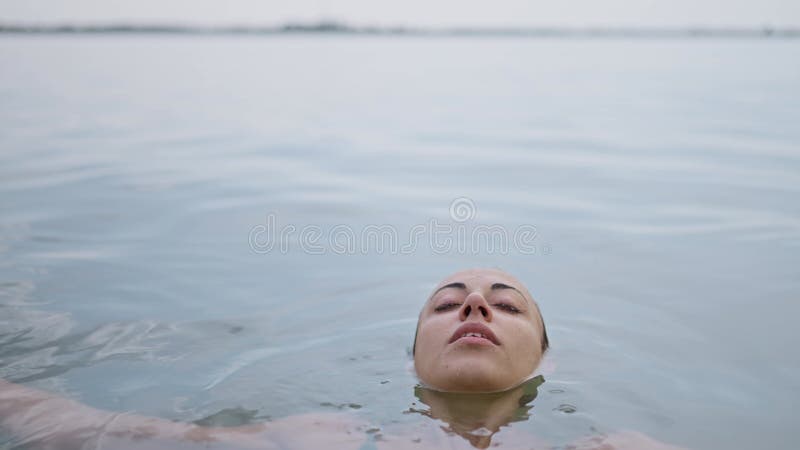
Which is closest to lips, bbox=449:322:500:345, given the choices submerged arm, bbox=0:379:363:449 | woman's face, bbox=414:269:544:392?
woman's face, bbox=414:269:544:392

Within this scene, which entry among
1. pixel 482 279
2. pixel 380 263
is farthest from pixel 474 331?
pixel 380 263

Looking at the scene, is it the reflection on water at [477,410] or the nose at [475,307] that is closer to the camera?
the reflection on water at [477,410]

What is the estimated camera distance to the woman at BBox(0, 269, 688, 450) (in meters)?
4.18

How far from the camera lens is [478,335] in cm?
446

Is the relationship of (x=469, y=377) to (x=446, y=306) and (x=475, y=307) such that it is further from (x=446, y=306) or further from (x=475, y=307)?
(x=446, y=306)

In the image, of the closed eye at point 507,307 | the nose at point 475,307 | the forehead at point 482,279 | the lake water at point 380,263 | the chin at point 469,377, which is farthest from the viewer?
the lake water at point 380,263

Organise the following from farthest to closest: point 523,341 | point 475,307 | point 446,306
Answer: point 446,306 < point 523,341 < point 475,307

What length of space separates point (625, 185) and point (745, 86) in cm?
2144

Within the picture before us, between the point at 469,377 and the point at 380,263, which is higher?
the point at 380,263

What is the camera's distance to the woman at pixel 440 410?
4.18m

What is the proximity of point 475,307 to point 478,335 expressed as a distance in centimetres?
18

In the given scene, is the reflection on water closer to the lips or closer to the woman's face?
the woman's face

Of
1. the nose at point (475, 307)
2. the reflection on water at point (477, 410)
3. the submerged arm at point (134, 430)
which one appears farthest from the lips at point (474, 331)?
the submerged arm at point (134, 430)

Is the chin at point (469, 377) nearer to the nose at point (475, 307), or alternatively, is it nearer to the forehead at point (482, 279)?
the nose at point (475, 307)
